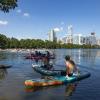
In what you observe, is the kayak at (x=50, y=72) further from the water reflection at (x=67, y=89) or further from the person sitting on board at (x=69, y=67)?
the water reflection at (x=67, y=89)

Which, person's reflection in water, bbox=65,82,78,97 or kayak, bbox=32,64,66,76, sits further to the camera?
kayak, bbox=32,64,66,76

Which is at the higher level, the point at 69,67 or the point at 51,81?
the point at 69,67

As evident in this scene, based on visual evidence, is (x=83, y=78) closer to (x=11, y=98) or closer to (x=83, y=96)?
(x=83, y=96)

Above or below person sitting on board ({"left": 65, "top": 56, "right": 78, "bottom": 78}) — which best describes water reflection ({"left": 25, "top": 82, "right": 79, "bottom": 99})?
below

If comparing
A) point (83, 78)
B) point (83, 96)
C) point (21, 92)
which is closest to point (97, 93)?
point (83, 96)

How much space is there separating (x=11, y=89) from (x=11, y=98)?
4.23 metres

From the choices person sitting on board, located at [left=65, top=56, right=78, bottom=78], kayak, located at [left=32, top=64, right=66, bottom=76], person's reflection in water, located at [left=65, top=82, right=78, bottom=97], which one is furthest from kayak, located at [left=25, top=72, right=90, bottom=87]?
kayak, located at [left=32, top=64, right=66, bottom=76]

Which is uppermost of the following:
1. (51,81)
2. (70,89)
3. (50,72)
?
(50,72)

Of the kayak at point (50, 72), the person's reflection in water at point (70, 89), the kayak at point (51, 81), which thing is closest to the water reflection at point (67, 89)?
the person's reflection in water at point (70, 89)

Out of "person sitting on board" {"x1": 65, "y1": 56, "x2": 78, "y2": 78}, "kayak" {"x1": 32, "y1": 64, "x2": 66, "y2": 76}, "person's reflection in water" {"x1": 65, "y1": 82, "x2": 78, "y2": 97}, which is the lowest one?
"person's reflection in water" {"x1": 65, "y1": 82, "x2": 78, "y2": 97}

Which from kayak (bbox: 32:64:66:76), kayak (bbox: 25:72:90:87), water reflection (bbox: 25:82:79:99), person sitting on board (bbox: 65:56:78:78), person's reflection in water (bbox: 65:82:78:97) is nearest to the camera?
person's reflection in water (bbox: 65:82:78:97)

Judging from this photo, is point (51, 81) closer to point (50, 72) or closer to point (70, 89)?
point (70, 89)

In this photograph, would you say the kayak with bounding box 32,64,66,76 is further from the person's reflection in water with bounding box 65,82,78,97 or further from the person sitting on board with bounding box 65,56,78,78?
the person's reflection in water with bounding box 65,82,78,97

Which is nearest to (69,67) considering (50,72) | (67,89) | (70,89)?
(70,89)
